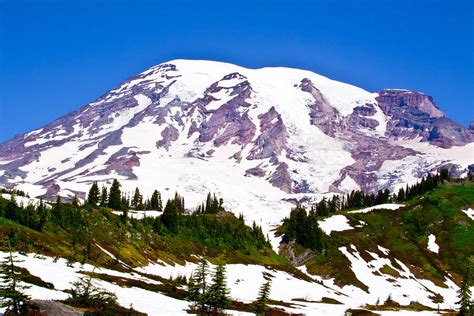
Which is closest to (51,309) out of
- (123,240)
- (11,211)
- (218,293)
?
(218,293)

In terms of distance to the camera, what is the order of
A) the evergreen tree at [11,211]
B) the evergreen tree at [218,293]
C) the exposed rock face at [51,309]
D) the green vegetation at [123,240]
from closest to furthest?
the exposed rock face at [51,309] → the evergreen tree at [218,293] → the green vegetation at [123,240] → the evergreen tree at [11,211]

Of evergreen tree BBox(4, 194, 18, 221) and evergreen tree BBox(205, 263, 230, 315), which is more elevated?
evergreen tree BBox(4, 194, 18, 221)

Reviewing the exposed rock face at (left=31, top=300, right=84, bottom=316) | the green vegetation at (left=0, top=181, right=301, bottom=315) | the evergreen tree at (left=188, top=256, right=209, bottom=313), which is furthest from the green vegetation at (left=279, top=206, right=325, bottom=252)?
the exposed rock face at (left=31, top=300, right=84, bottom=316)

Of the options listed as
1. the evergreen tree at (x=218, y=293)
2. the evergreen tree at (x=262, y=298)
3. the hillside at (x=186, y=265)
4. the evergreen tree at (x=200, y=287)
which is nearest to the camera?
the evergreen tree at (x=218, y=293)

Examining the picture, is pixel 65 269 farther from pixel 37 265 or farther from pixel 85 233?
pixel 85 233

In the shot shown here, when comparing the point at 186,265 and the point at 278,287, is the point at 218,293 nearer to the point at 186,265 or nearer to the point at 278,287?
the point at 278,287

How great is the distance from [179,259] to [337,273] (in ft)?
179

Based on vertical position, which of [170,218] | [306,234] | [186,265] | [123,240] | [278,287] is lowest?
[278,287]

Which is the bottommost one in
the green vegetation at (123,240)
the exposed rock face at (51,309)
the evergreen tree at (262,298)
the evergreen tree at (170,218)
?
the exposed rock face at (51,309)

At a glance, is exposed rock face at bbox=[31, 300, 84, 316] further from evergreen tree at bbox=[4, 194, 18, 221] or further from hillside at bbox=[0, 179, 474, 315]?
evergreen tree at bbox=[4, 194, 18, 221]

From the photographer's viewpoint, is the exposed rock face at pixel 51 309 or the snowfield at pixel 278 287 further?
the snowfield at pixel 278 287

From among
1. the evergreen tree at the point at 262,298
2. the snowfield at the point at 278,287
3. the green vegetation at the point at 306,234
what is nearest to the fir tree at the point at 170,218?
the snowfield at the point at 278,287

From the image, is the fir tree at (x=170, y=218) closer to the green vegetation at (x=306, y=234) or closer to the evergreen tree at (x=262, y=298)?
the green vegetation at (x=306, y=234)

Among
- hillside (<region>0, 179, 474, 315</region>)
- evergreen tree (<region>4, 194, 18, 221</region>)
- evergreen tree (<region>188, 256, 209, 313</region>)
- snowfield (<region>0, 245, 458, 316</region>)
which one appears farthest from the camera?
evergreen tree (<region>4, 194, 18, 221</region>)
